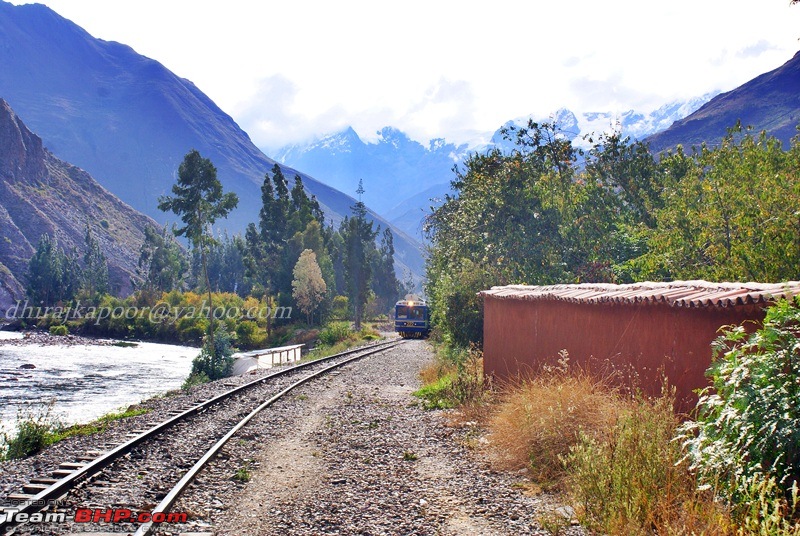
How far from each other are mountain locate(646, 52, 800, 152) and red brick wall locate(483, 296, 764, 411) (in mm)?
161770

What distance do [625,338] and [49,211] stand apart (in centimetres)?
17073

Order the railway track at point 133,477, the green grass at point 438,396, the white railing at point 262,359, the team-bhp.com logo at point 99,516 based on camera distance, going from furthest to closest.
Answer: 1. the white railing at point 262,359
2. the green grass at point 438,396
3. the railway track at point 133,477
4. the team-bhp.com logo at point 99,516

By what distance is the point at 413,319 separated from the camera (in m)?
50.0

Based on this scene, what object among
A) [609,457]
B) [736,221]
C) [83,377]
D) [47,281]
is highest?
[47,281]

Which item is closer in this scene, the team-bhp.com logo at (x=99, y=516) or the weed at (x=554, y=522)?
the weed at (x=554, y=522)

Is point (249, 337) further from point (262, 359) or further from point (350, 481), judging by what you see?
point (350, 481)

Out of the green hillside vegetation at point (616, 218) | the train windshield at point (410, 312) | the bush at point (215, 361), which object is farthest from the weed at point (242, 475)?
the train windshield at point (410, 312)

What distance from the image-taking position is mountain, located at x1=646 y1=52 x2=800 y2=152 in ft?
545

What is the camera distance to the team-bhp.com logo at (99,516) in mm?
6723

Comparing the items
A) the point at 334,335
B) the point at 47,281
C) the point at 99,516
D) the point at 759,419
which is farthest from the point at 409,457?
the point at 47,281

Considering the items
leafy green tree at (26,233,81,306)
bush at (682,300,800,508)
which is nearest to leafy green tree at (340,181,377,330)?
leafy green tree at (26,233,81,306)

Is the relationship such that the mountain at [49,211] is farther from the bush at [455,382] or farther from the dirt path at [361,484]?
the dirt path at [361,484]

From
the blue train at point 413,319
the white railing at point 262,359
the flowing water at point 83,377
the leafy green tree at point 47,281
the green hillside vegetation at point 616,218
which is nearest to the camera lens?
the green hillside vegetation at point 616,218

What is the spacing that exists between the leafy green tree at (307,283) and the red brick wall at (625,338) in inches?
2015
